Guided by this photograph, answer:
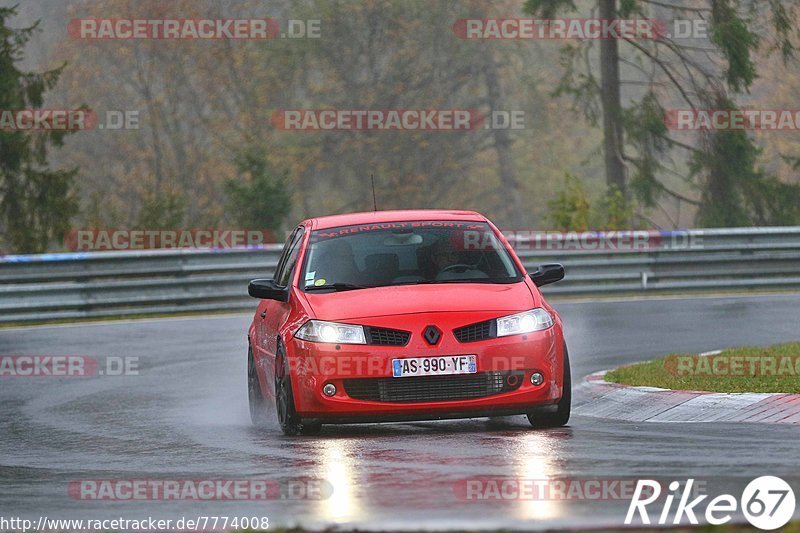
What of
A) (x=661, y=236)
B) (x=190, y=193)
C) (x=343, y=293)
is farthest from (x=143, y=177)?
(x=343, y=293)

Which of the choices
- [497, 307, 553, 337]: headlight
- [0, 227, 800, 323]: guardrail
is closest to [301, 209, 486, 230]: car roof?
[497, 307, 553, 337]: headlight

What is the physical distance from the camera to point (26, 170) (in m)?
34.3

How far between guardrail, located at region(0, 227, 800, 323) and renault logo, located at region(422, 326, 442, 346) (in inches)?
576

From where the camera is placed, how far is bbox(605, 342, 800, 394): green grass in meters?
12.5

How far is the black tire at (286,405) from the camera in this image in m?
10.9

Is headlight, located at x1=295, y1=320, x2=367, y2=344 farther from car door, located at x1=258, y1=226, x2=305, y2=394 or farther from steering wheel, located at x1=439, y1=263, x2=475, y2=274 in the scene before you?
steering wheel, located at x1=439, y1=263, x2=475, y2=274

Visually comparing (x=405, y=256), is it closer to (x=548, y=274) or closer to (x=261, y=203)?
(x=548, y=274)

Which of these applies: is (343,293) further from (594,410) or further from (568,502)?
(568,502)

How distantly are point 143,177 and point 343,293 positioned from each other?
5071cm

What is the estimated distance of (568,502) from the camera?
23.9 feet

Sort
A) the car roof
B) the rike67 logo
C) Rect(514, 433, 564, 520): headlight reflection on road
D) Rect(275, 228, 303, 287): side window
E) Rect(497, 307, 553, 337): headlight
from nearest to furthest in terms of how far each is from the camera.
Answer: the rike67 logo → Rect(514, 433, 564, 520): headlight reflection on road → Rect(497, 307, 553, 337): headlight → the car roof → Rect(275, 228, 303, 287): side window

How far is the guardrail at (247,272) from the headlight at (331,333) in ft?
46.2

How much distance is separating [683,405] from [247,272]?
14.6 meters

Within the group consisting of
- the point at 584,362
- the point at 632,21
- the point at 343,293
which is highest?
the point at 632,21
